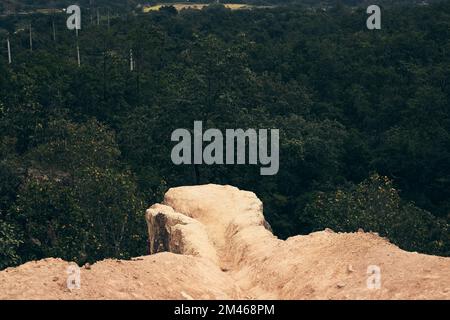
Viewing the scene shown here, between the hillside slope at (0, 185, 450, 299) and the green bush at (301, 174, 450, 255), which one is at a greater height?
the hillside slope at (0, 185, 450, 299)

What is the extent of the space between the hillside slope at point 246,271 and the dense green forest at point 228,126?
589 inches

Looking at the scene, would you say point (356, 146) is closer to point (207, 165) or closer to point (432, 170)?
point (432, 170)

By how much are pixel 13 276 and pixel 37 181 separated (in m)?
25.4

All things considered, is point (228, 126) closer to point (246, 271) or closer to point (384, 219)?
point (384, 219)

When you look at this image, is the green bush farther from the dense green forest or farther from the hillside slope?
the hillside slope

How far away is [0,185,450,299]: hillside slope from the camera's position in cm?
1664

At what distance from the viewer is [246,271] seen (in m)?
21.7

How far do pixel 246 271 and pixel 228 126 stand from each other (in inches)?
1084

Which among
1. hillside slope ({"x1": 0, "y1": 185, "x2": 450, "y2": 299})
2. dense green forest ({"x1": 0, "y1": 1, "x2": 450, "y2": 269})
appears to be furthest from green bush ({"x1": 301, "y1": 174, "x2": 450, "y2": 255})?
hillside slope ({"x1": 0, "y1": 185, "x2": 450, "y2": 299})

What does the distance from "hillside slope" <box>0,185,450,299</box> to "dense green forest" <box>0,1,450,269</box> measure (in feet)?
49.1

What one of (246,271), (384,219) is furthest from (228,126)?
(246,271)

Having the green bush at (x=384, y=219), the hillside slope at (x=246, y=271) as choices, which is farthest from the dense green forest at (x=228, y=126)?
the hillside slope at (x=246, y=271)

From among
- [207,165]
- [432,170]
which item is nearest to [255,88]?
[207,165]

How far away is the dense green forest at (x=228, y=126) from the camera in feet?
135
